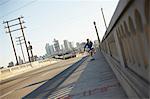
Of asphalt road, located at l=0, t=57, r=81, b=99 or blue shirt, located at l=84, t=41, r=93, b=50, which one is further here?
blue shirt, located at l=84, t=41, r=93, b=50

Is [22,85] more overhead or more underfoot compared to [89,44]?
more underfoot

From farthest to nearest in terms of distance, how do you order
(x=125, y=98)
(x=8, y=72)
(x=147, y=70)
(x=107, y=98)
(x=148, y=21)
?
(x=8, y=72)
(x=107, y=98)
(x=125, y=98)
(x=147, y=70)
(x=148, y=21)

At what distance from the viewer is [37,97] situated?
11.7 m

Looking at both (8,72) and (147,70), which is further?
(8,72)

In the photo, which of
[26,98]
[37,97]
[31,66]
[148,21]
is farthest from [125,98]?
[31,66]

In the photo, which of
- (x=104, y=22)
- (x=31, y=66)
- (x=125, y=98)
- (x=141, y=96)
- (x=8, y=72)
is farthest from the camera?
(x=104, y=22)

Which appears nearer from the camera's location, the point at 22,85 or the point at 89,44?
the point at 22,85

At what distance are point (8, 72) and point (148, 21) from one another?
1994 inches

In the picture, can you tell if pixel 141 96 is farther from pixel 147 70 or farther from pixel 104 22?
pixel 104 22

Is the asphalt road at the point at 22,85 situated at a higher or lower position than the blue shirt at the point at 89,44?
lower

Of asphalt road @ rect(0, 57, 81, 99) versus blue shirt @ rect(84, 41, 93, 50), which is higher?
blue shirt @ rect(84, 41, 93, 50)

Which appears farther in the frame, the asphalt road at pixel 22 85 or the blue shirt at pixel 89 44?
the blue shirt at pixel 89 44

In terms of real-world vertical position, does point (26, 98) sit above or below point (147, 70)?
below

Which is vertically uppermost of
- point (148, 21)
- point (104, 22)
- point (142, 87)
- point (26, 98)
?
point (104, 22)
